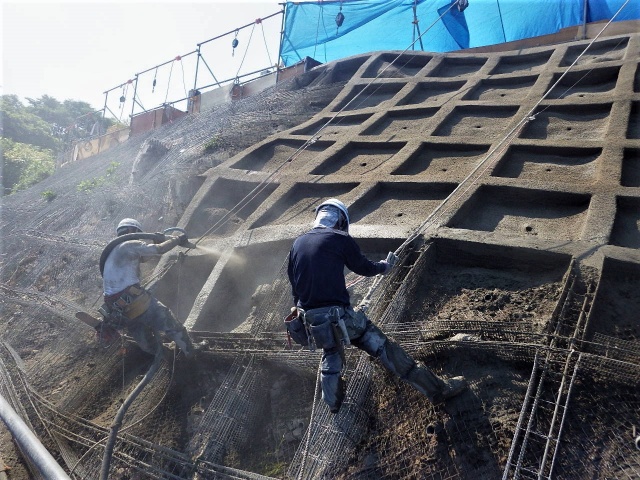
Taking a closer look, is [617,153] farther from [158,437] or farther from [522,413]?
[158,437]

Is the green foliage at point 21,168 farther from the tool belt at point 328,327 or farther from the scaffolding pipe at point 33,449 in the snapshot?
the tool belt at point 328,327

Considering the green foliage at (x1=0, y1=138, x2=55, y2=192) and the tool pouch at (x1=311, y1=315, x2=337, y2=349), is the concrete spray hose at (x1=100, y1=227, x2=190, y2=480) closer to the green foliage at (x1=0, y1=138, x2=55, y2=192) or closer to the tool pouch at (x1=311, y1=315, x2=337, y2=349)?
the tool pouch at (x1=311, y1=315, x2=337, y2=349)

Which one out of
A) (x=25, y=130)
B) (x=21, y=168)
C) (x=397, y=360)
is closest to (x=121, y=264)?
(x=397, y=360)

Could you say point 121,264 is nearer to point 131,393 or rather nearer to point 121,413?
point 131,393

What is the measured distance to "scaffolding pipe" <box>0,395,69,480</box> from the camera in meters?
2.73

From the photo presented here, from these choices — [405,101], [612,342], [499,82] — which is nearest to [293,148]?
[405,101]

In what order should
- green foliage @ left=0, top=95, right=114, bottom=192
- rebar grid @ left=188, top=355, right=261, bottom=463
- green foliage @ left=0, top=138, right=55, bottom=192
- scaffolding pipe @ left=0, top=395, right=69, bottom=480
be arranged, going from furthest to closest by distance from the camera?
1. green foliage @ left=0, top=95, right=114, bottom=192
2. green foliage @ left=0, top=138, right=55, bottom=192
3. rebar grid @ left=188, top=355, right=261, bottom=463
4. scaffolding pipe @ left=0, top=395, right=69, bottom=480

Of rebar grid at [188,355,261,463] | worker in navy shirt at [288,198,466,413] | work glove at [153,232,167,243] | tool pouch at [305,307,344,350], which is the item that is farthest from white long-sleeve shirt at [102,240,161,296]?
tool pouch at [305,307,344,350]

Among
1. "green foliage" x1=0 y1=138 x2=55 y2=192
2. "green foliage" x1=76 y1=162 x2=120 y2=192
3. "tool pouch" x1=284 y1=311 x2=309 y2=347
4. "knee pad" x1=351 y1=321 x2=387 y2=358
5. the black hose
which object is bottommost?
the black hose

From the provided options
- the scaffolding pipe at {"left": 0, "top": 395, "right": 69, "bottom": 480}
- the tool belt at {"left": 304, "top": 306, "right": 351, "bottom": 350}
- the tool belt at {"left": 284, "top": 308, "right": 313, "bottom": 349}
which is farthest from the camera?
the tool belt at {"left": 284, "top": 308, "right": 313, "bottom": 349}

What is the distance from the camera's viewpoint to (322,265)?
4004 mm

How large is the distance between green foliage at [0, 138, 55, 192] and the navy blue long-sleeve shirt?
61.6 feet

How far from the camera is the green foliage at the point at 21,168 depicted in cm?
1983

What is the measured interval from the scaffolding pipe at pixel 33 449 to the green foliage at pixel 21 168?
18.3 meters
